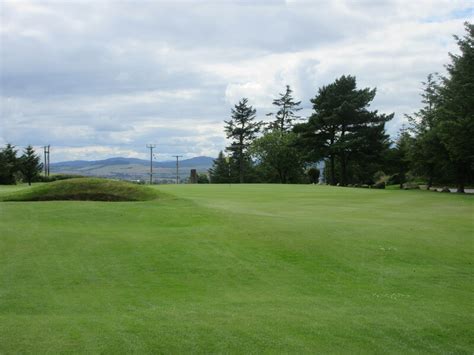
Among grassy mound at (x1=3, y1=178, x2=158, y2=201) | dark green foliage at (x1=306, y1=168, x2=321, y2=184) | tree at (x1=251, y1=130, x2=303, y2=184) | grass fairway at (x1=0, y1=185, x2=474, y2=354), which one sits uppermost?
tree at (x1=251, y1=130, x2=303, y2=184)

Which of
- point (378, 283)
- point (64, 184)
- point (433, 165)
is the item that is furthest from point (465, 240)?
point (433, 165)

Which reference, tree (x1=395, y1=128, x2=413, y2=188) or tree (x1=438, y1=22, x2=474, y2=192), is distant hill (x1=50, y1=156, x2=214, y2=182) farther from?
tree (x1=438, y1=22, x2=474, y2=192)

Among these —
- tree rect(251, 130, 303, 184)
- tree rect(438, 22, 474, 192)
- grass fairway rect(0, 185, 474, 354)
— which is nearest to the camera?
grass fairway rect(0, 185, 474, 354)

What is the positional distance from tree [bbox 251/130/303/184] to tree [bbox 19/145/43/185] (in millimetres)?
36069

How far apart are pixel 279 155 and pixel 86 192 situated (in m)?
67.0

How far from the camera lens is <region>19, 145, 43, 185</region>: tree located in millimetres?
64188

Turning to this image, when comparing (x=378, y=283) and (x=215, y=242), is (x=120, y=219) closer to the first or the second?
(x=215, y=242)

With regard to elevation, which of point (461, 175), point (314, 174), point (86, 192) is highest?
point (314, 174)

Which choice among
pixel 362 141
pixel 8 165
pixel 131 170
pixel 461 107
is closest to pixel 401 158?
pixel 362 141

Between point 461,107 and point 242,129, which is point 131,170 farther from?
point 461,107

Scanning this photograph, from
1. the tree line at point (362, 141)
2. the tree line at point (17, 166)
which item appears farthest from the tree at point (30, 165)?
the tree line at point (362, 141)

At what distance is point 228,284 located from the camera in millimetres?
10094

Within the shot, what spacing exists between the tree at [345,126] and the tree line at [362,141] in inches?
5.0

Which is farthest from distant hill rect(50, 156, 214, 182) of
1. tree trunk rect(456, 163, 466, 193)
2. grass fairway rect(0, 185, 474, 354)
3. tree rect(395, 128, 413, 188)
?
grass fairway rect(0, 185, 474, 354)
